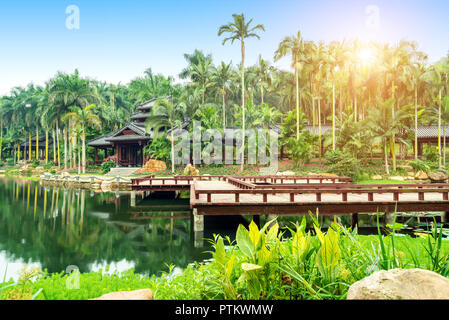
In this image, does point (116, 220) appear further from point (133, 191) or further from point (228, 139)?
point (228, 139)

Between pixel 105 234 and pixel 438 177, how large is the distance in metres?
26.6

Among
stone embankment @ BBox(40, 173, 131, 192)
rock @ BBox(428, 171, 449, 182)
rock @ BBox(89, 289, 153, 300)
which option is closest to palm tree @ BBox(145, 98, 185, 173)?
stone embankment @ BBox(40, 173, 131, 192)

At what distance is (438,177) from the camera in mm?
24109

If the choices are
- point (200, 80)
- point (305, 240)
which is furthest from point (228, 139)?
point (305, 240)

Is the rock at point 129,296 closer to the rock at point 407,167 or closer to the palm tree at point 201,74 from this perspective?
the rock at point 407,167

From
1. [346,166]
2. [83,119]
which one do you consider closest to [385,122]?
[346,166]

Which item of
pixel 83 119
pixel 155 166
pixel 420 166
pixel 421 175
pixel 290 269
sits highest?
pixel 83 119

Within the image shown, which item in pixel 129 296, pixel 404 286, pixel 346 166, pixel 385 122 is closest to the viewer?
pixel 404 286

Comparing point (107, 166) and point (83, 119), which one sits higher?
point (83, 119)

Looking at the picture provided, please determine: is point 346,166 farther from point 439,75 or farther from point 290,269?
point 290,269

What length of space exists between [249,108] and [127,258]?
27.3 m

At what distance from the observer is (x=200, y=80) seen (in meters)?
42.4

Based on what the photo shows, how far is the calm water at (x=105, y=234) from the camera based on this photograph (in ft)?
27.6
